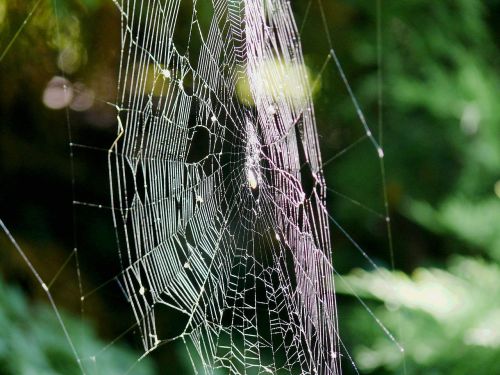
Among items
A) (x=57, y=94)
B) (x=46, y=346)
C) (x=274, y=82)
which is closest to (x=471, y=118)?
(x=274, y=82)

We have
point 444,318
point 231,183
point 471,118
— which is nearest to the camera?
point 444,318

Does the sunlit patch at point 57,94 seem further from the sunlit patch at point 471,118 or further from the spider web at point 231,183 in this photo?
the sunlit patch at point 471,118

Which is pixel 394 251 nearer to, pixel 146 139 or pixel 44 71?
pixel 146 139

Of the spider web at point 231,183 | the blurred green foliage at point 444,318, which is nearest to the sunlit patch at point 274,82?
the spider web at point 231,183

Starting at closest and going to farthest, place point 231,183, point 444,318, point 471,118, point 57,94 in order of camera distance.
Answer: point 444,318, point 471,118, point 231,183, point 57,94

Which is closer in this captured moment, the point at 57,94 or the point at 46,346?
the point at 46,346

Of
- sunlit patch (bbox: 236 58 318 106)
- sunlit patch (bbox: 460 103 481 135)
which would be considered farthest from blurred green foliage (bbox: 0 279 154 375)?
sunlit patch (bbox: 460 103 481 135)

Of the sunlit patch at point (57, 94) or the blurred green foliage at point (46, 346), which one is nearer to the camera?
the blurred green foliage at point (46, 346)

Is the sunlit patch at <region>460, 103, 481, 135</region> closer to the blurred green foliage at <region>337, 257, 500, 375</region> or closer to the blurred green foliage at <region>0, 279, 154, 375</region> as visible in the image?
the blurred green foliage at <region>337, 257, 500, 375</region>

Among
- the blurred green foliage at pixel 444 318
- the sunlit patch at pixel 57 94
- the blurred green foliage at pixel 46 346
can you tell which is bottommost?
the blurred green foliage at pixel 46 346

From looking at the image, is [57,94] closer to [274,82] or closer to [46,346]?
[46,346]
